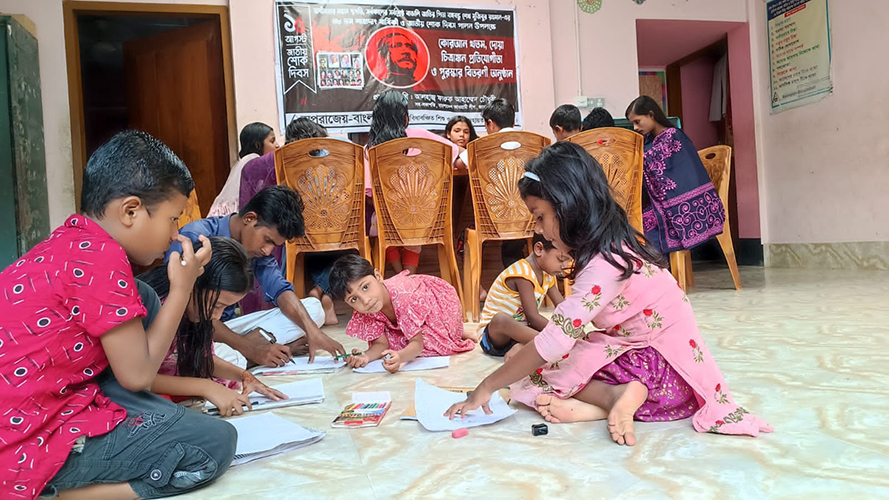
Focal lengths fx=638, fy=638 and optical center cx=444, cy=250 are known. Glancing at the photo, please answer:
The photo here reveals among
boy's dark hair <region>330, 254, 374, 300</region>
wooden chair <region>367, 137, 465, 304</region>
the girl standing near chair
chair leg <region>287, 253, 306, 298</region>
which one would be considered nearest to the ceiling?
the girl standing near chair

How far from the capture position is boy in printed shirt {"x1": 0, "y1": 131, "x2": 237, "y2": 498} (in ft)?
3.03

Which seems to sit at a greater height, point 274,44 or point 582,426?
point 274,44

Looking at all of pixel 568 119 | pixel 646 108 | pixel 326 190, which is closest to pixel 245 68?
pixel 326 190

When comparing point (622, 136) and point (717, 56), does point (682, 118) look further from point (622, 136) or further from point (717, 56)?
point (622, 136)

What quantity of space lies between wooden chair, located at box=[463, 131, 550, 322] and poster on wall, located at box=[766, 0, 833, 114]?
3.16m

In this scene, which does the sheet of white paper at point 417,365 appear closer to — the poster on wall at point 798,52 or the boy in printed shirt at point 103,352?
the boy in printed shirt at point 103,352

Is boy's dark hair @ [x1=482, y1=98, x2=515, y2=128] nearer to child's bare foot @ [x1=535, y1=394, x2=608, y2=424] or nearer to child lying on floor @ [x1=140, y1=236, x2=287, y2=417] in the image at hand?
child lying on floor @ [x1=140, y1=236, x2=287, y2=417]

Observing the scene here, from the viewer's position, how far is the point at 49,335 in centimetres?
93

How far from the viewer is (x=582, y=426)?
1.35 m

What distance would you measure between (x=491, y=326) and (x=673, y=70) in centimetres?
605

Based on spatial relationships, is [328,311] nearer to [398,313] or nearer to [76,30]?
[398,313]

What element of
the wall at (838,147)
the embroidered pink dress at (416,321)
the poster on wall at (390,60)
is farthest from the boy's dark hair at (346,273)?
the wall at (838,147)

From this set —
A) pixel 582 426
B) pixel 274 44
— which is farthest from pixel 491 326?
pixel 274 44

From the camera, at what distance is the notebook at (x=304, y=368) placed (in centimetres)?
212
